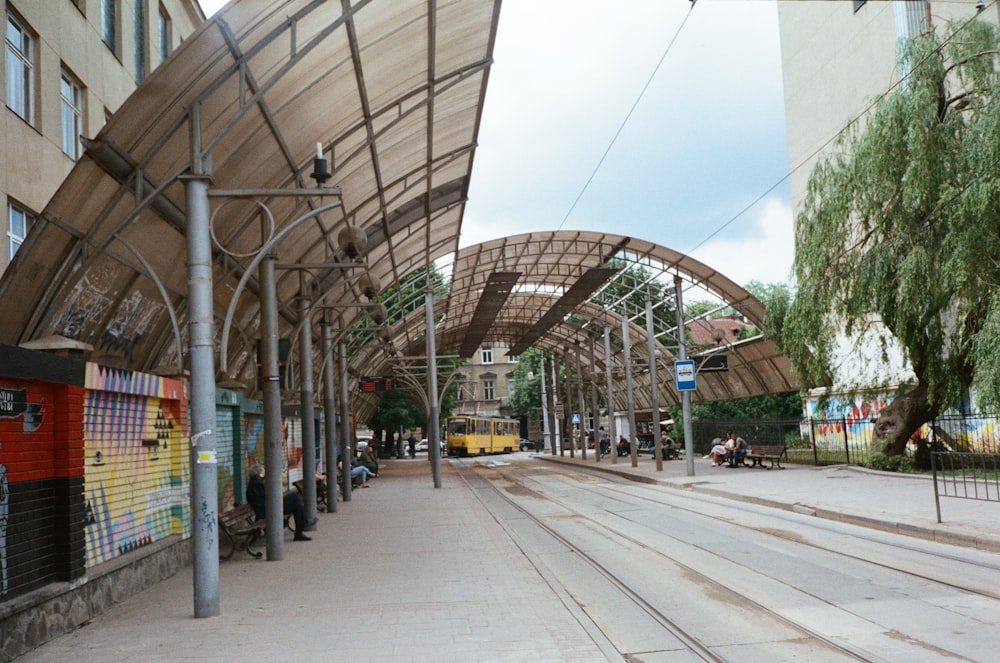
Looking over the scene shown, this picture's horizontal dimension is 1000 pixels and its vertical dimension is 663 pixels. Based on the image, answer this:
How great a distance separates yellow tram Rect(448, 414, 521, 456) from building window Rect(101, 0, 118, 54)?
159ft

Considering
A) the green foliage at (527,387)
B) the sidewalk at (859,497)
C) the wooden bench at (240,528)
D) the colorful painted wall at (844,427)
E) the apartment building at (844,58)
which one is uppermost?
the apartment building at (844,58)

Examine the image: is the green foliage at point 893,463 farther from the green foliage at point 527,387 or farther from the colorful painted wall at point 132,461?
the green foliage at point 527,387

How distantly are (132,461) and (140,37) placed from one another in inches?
537

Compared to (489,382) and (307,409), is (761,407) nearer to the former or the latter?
(307,409)

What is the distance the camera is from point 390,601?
352 inches

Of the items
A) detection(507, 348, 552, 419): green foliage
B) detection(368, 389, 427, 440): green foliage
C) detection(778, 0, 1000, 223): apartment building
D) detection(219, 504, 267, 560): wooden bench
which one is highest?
detection(778, 0, 1000, 223): apartment building

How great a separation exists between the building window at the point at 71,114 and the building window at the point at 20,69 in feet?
3.77

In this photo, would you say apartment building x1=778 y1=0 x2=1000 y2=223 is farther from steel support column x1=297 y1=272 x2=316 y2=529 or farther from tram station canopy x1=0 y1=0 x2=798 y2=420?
steel support column x1=297 y1=272 x2=316 y2=529

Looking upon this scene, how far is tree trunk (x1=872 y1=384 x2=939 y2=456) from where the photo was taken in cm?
2384

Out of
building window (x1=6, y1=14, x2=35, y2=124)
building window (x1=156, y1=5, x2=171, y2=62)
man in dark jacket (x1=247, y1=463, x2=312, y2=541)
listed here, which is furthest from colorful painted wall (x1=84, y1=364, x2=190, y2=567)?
building window (x1=156, y1=5, x2=171, y2=62)

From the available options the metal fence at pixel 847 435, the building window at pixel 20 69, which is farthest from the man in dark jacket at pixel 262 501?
the metal fence at pixel 847 435

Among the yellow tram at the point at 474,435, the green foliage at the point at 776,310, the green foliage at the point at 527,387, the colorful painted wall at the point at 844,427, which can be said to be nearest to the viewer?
the green foliage at the point at 776,310

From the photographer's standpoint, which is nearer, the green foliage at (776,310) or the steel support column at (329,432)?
the steel support column at (329,432)

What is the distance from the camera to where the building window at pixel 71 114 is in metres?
16.5
